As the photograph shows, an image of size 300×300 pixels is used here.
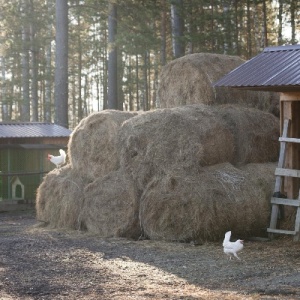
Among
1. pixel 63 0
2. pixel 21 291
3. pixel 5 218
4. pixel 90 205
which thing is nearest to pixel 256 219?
pixel 90 205

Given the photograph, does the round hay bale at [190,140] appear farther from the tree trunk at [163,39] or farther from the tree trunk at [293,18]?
the tree trunk at [293,18]

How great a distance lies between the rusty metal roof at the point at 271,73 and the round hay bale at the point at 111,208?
2780 mm

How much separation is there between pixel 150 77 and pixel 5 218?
35986 mm

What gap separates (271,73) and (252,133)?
65.8 inches

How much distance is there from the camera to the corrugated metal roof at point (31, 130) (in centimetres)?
2202

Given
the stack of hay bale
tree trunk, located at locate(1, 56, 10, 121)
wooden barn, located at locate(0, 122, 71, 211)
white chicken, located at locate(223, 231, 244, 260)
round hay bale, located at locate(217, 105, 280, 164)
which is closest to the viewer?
white chicken, located at locate(223, 231, 244, 260)

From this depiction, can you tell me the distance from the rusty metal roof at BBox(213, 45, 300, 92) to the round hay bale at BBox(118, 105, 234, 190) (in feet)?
3.11

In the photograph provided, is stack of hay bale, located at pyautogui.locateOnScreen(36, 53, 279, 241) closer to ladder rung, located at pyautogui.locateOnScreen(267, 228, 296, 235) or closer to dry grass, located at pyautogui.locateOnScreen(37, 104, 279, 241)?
dry grass, located at pyautogui.locateOnScreen(37, 104, 279, 241)

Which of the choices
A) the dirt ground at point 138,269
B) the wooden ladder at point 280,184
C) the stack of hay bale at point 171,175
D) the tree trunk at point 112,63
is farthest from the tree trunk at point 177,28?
the dirt ground at point 138,269

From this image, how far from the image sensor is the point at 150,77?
54000mm

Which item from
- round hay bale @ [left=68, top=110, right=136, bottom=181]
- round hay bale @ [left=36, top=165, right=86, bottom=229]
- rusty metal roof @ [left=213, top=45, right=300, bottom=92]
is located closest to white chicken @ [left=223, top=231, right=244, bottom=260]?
rusty metal roof @ [left=213, top=45, right=300, bottom=92]

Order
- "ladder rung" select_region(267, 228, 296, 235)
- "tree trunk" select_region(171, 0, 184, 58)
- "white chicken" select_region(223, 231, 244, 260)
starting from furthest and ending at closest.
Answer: "tree trunk" select_region(171, 0, 184, 58), "ladder rung" select_region(267, 228, 296, 235), "white chicken" select_region(223, 231, 244, 260)

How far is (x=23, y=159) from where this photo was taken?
22.1 metres

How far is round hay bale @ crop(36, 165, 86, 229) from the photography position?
15297 millimetres
